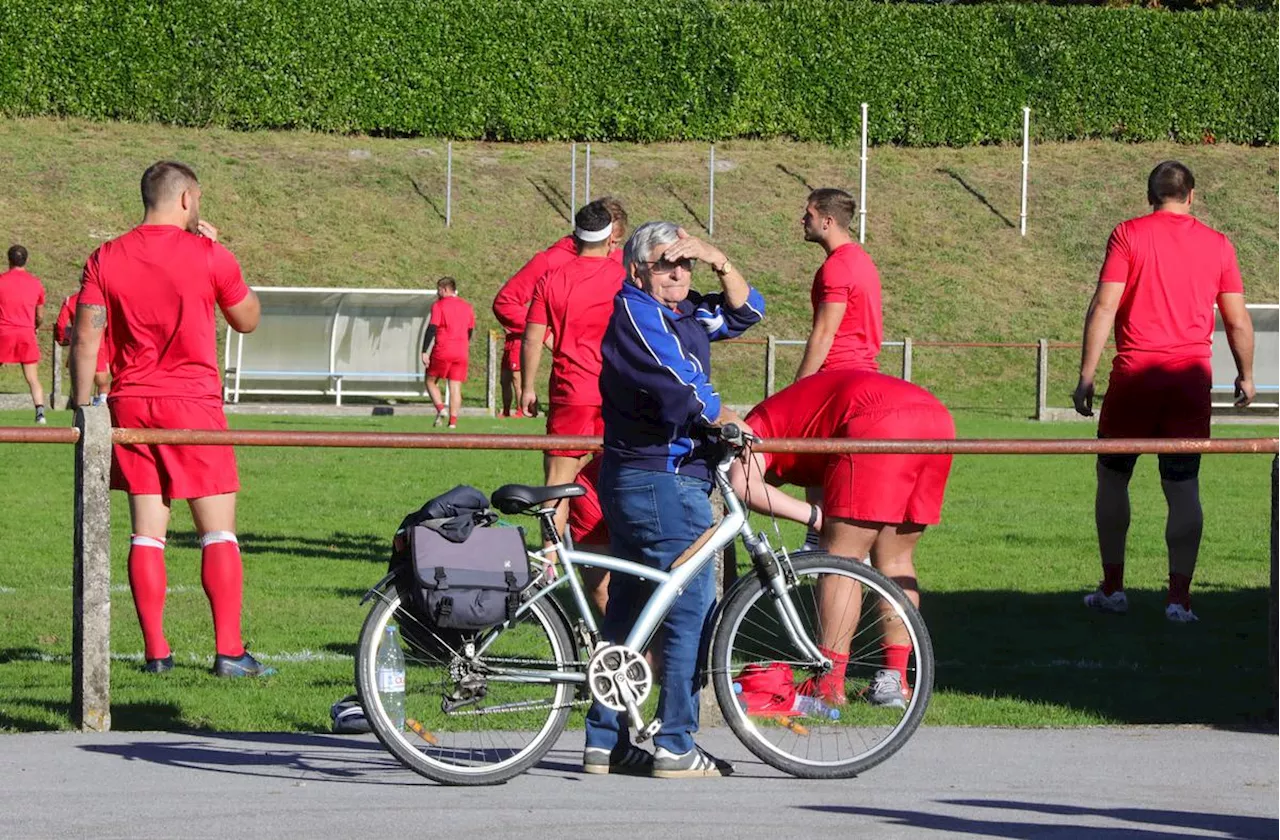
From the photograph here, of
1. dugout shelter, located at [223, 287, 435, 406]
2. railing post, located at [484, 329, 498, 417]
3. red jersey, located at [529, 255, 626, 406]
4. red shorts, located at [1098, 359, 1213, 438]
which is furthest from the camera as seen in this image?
dugout shelter, located at [223, 287, 435, 406]

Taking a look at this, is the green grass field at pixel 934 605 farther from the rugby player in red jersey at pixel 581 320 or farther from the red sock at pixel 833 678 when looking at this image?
the rugby player in red jersey at pixel 581 320

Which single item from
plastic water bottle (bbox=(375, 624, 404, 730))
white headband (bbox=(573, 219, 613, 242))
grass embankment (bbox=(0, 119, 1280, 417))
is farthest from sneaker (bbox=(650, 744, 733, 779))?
grass embankment (bbox=(0, 119, 1280, 417))

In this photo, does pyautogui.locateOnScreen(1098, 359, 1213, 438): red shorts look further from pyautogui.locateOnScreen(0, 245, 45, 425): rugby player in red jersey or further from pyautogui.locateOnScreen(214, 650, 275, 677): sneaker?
pyautogui.locateOnScreen(0, 245, 45, 425): rugby player in red jersey

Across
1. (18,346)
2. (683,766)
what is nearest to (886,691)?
(683,766)

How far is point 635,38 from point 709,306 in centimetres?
3672

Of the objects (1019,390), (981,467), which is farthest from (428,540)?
(1019,390)

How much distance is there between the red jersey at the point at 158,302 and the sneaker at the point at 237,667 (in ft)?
3.54

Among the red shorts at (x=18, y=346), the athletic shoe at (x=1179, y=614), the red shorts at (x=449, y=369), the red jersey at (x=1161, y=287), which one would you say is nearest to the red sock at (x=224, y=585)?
the red jersey at (x=1161, y=287)

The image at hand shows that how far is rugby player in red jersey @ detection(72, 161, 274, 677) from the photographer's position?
8.20 meters

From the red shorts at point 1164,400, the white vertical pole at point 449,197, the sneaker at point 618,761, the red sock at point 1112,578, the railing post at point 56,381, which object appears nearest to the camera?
the sneaker at point 618,761

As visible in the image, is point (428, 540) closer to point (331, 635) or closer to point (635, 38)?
point (331, 635)

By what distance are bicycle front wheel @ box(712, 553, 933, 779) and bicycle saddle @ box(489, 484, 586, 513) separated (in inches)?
24.9

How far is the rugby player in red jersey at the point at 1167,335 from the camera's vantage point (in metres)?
9.91

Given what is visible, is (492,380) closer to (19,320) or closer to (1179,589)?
(19,320)
